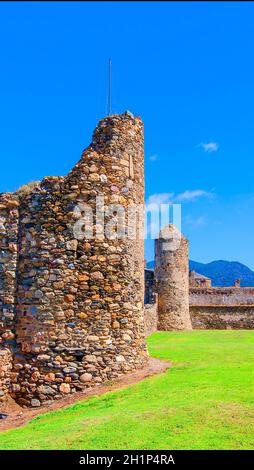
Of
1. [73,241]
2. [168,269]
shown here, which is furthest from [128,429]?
[168,269]

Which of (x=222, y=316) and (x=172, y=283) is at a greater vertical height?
(x=172, y=283)

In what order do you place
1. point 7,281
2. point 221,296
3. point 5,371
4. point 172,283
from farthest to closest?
point 221,296
point 172,283
point 7,281
point 5,371

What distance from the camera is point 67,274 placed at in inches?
550

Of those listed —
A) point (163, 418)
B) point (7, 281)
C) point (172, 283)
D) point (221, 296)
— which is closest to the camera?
point (163, 418)

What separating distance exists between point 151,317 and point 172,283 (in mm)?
4789

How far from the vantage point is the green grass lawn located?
319 inches

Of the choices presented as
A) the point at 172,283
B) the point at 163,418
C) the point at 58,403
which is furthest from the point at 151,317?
the point at 163,418

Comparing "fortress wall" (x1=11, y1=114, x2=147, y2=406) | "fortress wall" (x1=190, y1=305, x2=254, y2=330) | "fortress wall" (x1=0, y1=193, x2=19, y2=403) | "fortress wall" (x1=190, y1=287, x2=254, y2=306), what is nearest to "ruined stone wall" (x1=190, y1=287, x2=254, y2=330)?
"fortress wall" (x1=190, y1=305, x2=254, y2=330)

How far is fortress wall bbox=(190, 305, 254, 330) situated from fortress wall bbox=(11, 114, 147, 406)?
31.8 metres

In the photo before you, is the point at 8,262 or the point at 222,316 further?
the point at 222,316

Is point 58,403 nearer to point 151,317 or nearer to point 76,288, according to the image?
point 76,288

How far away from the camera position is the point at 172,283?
40562mm
